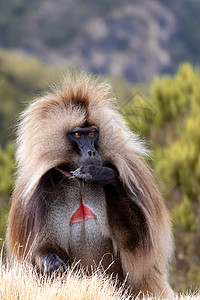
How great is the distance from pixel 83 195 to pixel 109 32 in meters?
71.5

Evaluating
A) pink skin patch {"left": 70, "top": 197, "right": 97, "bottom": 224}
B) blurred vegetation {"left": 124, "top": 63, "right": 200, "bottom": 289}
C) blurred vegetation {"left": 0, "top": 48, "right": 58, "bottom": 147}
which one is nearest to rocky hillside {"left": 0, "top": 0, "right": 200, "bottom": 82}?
blurred vegetation {"left": 0, "top": 48, "right": 58, "bottom": 147}

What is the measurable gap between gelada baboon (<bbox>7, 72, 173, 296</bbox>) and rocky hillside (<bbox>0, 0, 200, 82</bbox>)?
61370 millimetres

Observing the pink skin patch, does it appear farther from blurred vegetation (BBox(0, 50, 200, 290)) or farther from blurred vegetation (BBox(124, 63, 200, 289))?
blurred vegetation (BBox(124, 63, 200, 289))

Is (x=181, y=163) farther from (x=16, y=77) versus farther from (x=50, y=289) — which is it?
(x=16, y=77)

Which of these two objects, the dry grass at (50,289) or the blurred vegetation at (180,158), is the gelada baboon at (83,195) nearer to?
the dry grass at (50,289)

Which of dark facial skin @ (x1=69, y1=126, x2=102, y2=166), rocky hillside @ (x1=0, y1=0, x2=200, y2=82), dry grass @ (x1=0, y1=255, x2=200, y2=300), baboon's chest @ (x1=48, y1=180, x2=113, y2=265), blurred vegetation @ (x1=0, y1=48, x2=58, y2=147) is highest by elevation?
rocky hillside @ (x1=0, y1=0, x2=200, y2=82)

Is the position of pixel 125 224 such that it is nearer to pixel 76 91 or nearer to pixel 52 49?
pixel 76 91

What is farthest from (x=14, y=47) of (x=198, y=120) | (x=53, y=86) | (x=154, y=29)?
(x=53, y=86)

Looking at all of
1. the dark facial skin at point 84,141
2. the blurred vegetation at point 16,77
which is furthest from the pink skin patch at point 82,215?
the blurred vegetation at point 16,77

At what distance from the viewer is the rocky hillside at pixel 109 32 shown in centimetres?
Result: 6775

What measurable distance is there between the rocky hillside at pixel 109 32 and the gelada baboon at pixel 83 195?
61.4m

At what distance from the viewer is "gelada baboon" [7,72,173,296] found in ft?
15.1

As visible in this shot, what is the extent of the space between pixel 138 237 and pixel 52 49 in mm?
67421

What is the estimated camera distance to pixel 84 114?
15.5ft
